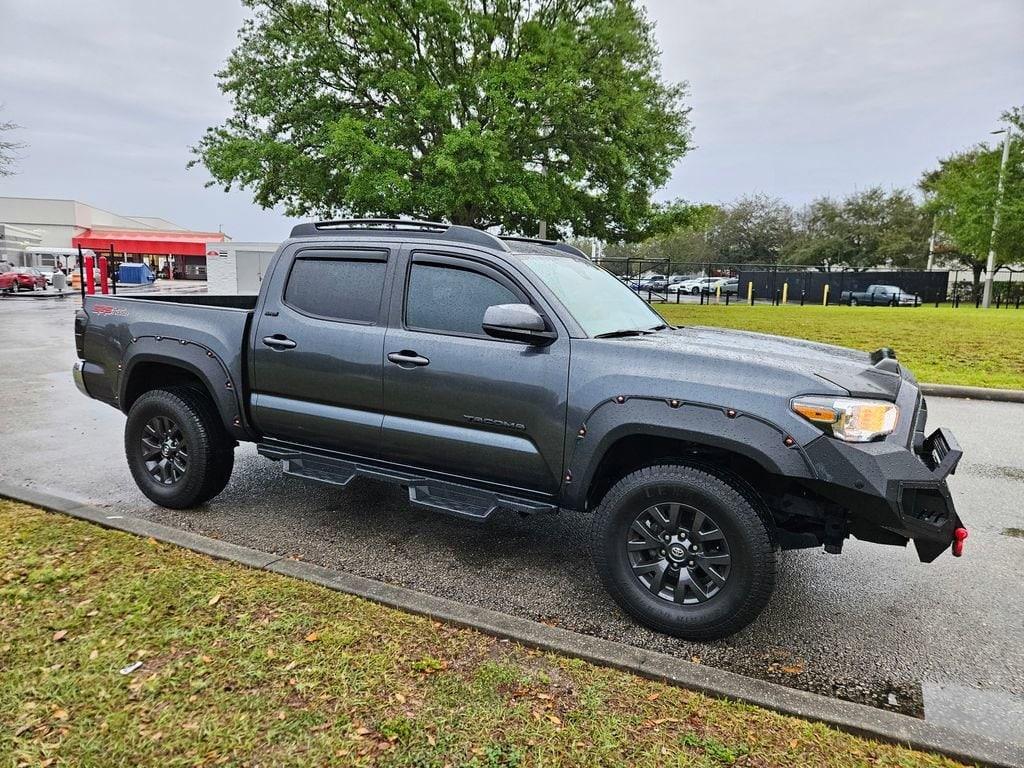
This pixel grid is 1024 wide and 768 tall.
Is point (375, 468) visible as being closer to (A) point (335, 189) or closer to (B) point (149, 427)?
(B) point (149, 427)

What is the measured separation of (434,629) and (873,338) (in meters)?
15.6

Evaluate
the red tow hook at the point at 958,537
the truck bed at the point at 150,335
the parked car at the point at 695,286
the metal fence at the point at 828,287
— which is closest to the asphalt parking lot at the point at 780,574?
the red tow hook at the point at 958,537

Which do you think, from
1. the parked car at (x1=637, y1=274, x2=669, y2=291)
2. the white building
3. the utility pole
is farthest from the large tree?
the utility pole

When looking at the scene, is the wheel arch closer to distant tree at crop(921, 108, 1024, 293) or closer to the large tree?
the large tree

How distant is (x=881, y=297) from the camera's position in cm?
3834

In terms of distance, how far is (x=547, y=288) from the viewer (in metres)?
3.72

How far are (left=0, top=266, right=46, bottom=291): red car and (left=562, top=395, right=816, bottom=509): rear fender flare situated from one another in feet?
127

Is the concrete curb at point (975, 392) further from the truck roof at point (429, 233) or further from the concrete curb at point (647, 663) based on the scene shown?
the concrete curb at point (647, 663)

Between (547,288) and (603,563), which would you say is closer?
(603,563)

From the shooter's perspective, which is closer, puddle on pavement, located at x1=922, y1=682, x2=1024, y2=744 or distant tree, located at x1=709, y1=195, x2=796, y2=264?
puddle on pavement, located at x1=922, y1=682, x2=1024, y2=744

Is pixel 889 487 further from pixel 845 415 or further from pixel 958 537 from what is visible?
pixel 958 537

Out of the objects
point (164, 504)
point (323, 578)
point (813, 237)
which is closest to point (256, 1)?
point (164, 504)

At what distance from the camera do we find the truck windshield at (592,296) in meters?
3.82

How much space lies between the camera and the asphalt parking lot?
118 inches
